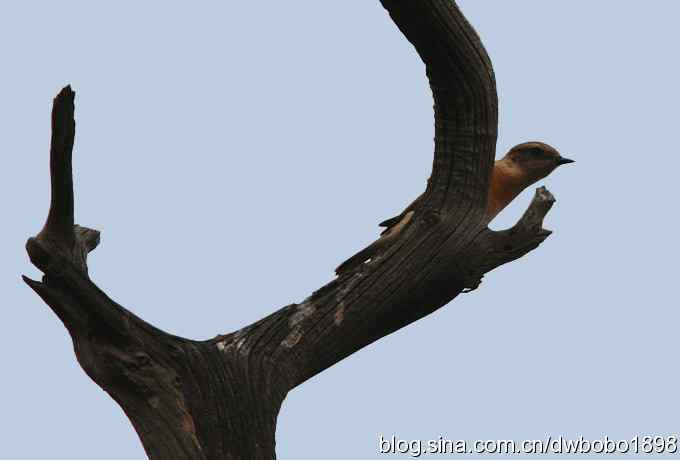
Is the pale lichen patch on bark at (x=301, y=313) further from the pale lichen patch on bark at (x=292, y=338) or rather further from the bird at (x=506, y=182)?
the bird at (x=506, y=182)

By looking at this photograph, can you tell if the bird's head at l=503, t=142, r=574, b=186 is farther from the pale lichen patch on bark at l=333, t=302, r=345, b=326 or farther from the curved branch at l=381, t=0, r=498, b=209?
the pale lichen patch on bark at l=333, t=302, r=345, b=326

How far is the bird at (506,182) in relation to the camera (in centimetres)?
490

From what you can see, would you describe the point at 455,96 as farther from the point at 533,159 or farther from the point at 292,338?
the point at 292,338

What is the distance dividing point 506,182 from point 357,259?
81 centimetres

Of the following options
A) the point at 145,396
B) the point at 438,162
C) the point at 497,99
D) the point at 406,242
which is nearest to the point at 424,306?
the point at 406,242

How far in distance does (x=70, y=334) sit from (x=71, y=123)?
0.84 m

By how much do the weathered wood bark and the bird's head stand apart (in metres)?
0.24

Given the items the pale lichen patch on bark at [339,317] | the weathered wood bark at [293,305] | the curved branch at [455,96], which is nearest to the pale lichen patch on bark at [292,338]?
the weathered wood bark at [293,305]

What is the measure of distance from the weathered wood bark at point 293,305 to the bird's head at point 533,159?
242 mm

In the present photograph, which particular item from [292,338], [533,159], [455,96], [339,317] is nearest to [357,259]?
[339,317]

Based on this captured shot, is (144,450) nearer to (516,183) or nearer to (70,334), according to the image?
(70,334)

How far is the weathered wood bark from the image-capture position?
4219 millimetres

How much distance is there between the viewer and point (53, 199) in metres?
4.12

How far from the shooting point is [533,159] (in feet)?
17.7
